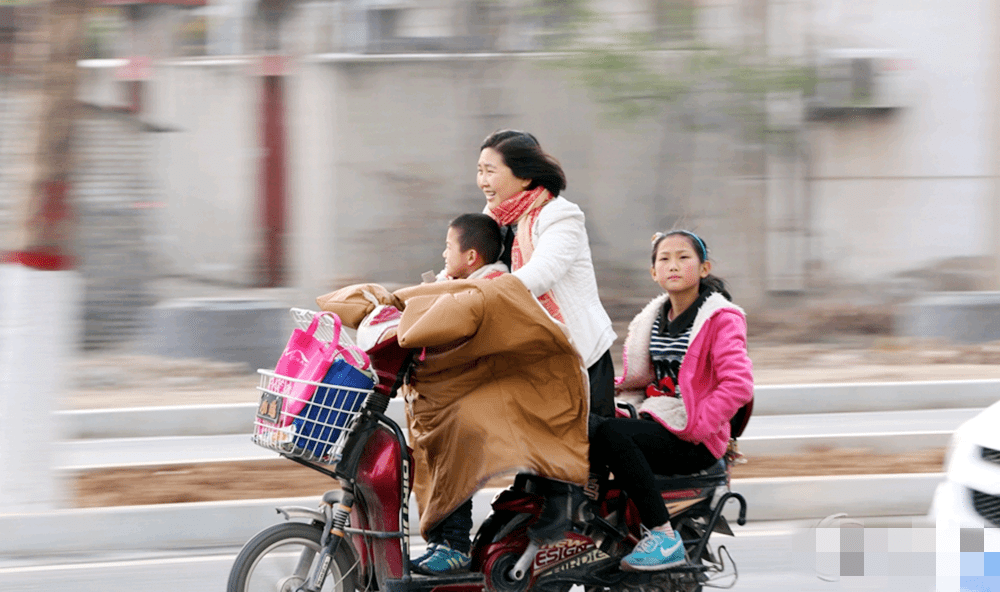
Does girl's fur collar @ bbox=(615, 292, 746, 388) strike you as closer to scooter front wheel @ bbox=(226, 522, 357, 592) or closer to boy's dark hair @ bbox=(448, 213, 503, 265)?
boy's dark hair @ bbox=(448, 213, 503, 265)

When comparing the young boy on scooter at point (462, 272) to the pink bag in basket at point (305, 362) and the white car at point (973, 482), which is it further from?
the white car at point (973, 482)

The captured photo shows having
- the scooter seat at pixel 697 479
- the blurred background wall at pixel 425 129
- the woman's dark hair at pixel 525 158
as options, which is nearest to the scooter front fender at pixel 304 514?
the scooter seat at pixel 697 479

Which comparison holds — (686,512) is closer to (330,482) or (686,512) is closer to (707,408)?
(707,408)

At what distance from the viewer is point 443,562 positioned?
374 cm

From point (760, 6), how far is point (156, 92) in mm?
7169

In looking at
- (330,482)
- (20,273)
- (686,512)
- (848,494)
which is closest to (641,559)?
(686,512)

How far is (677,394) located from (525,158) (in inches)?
38.8

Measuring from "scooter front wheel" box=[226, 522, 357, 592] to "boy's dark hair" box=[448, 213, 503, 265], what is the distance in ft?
3.42

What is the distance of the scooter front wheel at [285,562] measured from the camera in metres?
3.63

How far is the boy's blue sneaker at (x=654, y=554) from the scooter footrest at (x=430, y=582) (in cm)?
51

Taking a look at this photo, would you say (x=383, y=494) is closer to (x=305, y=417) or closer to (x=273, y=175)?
(x=305, y=417)

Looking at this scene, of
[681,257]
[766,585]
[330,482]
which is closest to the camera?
[681,257]

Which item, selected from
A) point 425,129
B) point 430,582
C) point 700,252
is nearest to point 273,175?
point 425,129

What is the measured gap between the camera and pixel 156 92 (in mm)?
13586
